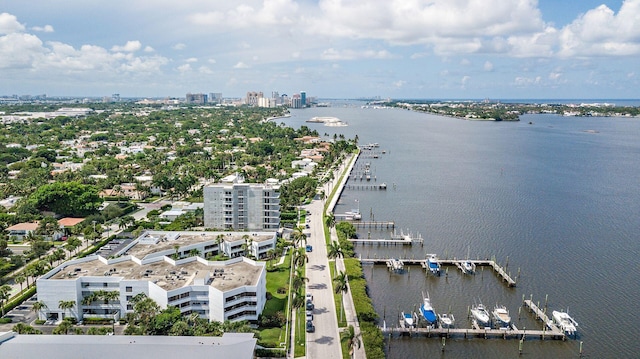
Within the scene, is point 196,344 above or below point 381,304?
above

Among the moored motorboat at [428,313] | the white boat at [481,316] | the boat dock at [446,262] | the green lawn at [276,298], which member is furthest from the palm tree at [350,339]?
the boat dock at [446,262]

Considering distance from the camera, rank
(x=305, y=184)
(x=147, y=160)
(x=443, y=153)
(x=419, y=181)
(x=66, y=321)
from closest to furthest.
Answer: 1. (x=66, y=321)
2. (x=305, y=184)
3. (x=419, y=181)
4. (x=147, y=160)
5. (x=443, y=153)

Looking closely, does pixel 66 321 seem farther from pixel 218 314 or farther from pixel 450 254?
pixel 450 254

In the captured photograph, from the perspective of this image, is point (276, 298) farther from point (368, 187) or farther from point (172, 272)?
point (368, 187)

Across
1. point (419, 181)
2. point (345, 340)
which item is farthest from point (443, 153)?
point (345, 340)

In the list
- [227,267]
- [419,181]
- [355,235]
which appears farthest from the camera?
[419,181]

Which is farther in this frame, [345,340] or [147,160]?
[147,160]

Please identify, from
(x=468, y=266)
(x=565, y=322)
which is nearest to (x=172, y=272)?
(x=468, y=266)
